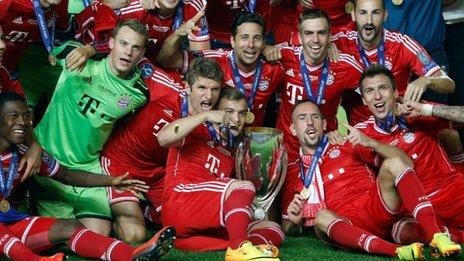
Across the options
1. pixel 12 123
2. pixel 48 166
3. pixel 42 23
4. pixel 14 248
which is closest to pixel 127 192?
pixel 48 166

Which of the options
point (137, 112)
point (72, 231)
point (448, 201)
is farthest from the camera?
point (137, 112)

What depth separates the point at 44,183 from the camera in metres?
6.88

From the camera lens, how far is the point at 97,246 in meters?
5.80

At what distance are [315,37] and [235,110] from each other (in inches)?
35.2

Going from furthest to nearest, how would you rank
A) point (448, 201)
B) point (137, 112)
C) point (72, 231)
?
point (137, 112) < point (448, 201) < point (72, 231)

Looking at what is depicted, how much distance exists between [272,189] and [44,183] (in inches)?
57.2

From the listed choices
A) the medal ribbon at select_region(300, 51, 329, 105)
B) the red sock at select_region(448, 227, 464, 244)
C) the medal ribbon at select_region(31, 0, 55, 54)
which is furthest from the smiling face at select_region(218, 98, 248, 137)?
the red sock at select_region(448, 227, 464, 244)

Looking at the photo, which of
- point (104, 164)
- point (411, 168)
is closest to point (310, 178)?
point (411, 168)

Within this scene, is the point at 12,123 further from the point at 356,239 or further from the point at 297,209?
the point at 356,239

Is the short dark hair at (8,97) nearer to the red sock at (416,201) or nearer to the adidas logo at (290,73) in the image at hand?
the adidas logo at (290,73)

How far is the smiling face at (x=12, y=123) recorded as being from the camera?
6.07 meters

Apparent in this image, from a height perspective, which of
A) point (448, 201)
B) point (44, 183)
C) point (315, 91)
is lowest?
point (44, 183)

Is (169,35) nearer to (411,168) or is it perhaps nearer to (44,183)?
(44,183)

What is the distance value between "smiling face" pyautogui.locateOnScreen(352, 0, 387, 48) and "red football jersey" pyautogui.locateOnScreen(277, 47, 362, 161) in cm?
19
